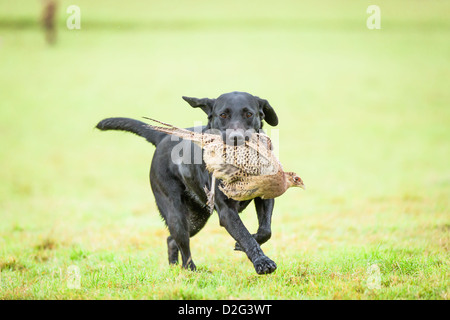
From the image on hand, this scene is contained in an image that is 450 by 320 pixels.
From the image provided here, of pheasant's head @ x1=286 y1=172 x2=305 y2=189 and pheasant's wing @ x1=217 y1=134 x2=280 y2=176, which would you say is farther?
pheasant's head @ x1=286 y1=172 x2=305 y2=189

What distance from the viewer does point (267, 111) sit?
5.09m

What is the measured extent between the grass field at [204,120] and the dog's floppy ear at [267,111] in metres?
1.46

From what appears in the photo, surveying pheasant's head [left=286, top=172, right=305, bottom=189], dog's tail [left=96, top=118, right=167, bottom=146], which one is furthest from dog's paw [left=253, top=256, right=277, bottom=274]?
dog's tail [left=96, top=118, right=167, bottom=146]

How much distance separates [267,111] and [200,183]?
103 cm

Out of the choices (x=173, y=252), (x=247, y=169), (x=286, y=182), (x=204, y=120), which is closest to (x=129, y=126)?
(x=173, y=252)

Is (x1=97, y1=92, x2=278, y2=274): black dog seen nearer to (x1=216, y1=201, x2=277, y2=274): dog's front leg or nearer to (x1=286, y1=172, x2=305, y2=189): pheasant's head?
(x1=216, y1=201, x2=277, y2=274): dog's front leg

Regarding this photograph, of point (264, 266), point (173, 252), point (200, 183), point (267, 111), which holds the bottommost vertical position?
point (173, 252)

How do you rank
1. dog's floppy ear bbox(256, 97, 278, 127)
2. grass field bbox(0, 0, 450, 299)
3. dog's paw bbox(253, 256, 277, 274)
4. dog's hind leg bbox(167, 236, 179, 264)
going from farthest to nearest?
dog's hind leg bbox(167, 236, 179, 264), dog's floppy ear bbox(256, 97, 278, 127), grass field bbox(0, 0, 450, 299), dog's paw bbox(253, 256, 277, 274)

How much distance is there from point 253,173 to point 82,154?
15.6 meters

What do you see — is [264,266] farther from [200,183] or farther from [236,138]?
[200,183]

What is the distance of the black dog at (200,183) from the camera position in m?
4.29

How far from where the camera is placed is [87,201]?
42.4ft

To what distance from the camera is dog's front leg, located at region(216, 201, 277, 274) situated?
3.94m

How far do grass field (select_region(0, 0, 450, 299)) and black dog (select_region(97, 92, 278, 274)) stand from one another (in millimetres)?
341
